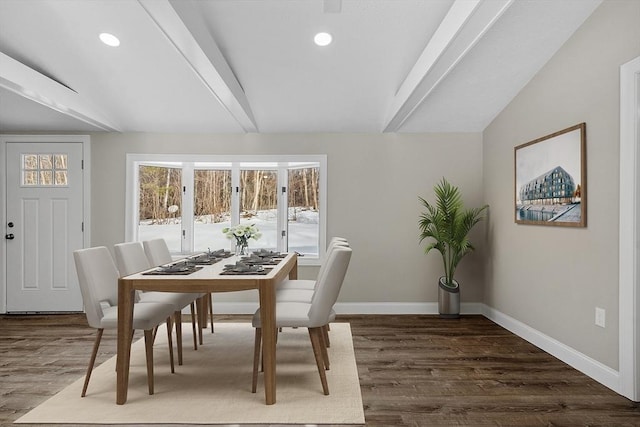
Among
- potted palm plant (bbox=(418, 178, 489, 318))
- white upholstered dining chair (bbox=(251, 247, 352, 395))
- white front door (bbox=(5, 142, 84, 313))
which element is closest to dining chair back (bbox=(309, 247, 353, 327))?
white upholstered dining chair (bbox=(251, 247, 352, 395))

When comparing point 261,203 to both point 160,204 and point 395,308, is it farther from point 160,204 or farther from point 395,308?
point 395,308

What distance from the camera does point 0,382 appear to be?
327 centimetres

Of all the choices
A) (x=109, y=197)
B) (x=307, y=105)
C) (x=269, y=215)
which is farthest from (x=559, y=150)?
(x=109, y=197)

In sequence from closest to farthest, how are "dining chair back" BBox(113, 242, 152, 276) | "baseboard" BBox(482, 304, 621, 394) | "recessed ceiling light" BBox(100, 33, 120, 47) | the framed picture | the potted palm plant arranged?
1. "baseboard" BBox(482, 304, 621, 394)
2. the framed picture
3. "dining chair back" BBox(113, 242, 152, 276)
4. "recessed ceiling light" BBox(100, 33, 120, 47)
5. the potted palm plant

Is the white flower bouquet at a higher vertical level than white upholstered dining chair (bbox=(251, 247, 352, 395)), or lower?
higher

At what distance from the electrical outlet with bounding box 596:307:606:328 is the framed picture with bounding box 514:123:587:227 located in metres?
0.61

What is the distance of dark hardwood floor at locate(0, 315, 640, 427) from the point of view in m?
2.74

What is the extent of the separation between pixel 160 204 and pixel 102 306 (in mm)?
2708

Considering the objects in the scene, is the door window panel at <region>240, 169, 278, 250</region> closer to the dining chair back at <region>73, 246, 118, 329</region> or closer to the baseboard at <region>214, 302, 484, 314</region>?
the baseboard at <region>214, 302, 484, 314</region>

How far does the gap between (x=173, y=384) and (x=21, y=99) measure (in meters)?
3.10

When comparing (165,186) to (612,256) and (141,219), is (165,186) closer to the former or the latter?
(141,219)

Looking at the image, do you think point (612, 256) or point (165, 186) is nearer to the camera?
point (612, 256)

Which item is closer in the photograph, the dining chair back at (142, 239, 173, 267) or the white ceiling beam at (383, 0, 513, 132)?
the white ceiling beam at (383, 0, 513, 132)

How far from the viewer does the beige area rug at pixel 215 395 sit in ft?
8.80
